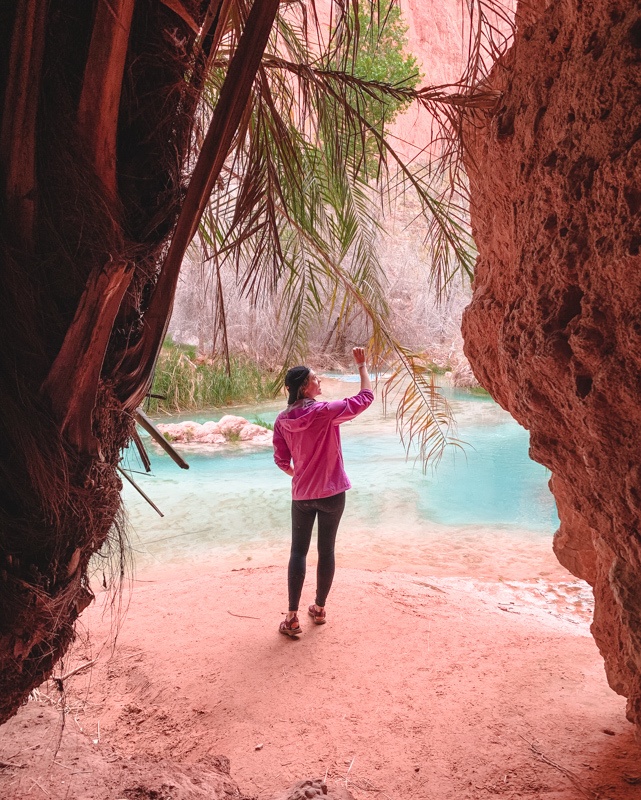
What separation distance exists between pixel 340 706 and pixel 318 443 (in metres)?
1.32

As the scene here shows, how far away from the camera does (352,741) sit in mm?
2885

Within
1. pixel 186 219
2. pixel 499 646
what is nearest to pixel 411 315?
pixel 499 646

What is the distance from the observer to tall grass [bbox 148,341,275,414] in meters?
12.5

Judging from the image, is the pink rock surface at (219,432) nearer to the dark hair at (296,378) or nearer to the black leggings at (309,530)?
the black leggings at (309,530)

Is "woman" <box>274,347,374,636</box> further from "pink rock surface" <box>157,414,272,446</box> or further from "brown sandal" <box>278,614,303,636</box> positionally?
"pink rock surface" <box>157,414,272,446</box>

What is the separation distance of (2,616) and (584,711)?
2501 mm

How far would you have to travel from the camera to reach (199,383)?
1320 cm

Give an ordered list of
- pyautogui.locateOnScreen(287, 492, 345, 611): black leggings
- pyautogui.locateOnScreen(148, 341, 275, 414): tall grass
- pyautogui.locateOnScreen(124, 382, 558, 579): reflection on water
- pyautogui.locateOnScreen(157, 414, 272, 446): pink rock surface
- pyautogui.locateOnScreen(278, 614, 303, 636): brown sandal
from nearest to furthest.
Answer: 1. pyautogui.locateOnScreen(287, 492, 345, 611): black leggings
2. pyautogui.locateOnScreen(278, 614, 303, 636): brown sandal
3. pyautogui.locateOnScreen(124, 382, 558, 579): reflection on water
4. pyautogui.locateOnScreen(157, 414, 272, 446): pink rock surface
5. pyautogui.locateOnScreen(148, 341, 275, 414): tall grass

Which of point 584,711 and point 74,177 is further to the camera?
point 584,711

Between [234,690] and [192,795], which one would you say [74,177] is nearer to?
[192,795]

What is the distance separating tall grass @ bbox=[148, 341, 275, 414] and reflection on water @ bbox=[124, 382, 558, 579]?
1385 millimetres

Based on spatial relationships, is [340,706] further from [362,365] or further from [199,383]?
[199,383]

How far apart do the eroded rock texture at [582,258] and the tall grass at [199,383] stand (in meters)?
10.5

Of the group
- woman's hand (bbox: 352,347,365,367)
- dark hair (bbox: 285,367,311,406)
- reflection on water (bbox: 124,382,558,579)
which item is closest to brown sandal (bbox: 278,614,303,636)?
dark hair (bbox: 285,367,311,406)
